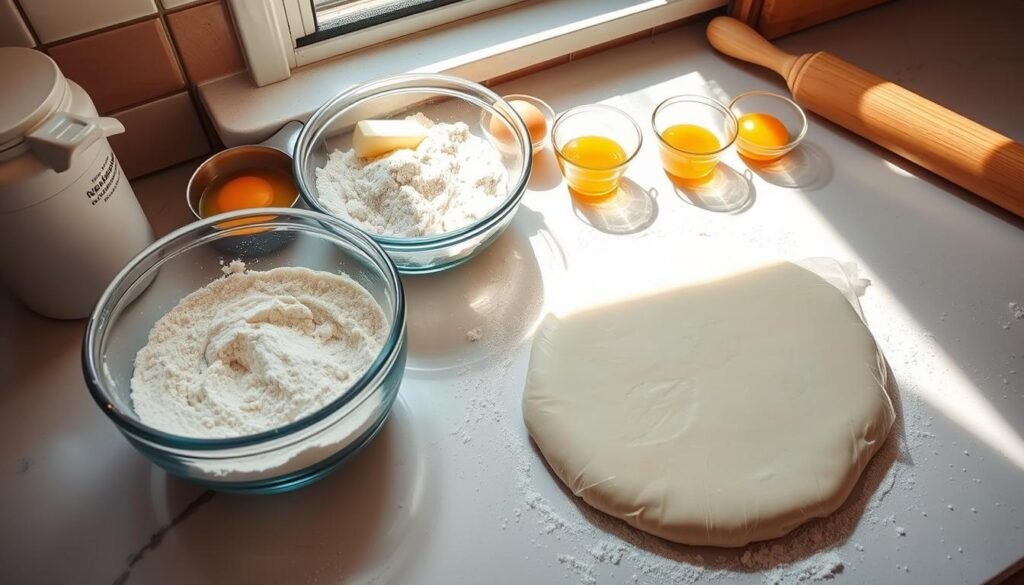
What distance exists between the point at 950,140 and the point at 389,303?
0.63 metres

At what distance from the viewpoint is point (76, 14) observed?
2.31 feet

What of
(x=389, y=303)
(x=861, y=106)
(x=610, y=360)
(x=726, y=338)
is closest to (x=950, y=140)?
(x=861, y=106)

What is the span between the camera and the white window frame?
2.59 ft

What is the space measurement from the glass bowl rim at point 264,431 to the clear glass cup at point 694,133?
1.25 feet

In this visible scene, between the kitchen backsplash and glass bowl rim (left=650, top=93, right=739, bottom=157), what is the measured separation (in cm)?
48

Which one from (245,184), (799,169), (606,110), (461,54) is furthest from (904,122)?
(245,184)

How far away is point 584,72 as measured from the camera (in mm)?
996

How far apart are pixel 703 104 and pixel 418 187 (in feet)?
1.28

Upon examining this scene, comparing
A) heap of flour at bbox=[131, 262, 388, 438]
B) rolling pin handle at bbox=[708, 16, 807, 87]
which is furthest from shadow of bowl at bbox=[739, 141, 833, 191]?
heap of flour at bbox=[131, 262, 388, 438]

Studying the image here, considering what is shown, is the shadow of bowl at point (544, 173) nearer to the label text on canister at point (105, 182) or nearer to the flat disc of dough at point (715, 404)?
the flat disc of dough at point (715, 404)

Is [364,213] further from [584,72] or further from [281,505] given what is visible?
[584,72]

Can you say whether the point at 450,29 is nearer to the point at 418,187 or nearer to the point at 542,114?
the point at 542,114

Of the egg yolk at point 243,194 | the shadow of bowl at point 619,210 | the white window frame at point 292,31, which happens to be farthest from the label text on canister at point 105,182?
the shadow of bowl at point 619,210

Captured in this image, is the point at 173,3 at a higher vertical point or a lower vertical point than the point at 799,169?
higher
